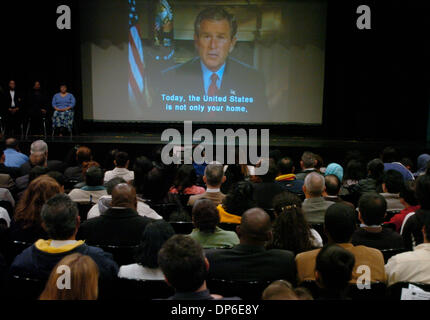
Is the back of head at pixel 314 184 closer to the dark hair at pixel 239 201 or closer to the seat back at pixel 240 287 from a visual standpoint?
the dark hair at pixel 239 201

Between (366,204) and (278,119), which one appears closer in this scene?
(366,204)

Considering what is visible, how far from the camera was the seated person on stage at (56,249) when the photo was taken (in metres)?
2.19

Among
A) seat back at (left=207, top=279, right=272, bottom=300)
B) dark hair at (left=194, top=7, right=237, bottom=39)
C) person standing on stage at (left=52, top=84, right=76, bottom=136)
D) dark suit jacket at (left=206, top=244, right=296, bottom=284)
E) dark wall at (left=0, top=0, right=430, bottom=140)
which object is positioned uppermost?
dark hair at (left=194, top=7, right=237, bottom=39)

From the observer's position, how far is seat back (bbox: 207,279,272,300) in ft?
7.02

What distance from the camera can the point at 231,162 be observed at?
5.77 meters

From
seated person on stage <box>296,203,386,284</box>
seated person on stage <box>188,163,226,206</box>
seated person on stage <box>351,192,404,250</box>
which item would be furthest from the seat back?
seated person on stage <box>188,163,226,206</box>

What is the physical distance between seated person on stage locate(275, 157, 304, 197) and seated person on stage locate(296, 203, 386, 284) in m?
1.73

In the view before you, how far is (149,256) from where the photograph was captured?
2.25 metres

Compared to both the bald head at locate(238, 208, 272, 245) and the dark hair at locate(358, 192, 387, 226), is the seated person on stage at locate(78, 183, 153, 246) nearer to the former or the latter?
the bald head at locate(238, 208, 272, 245)

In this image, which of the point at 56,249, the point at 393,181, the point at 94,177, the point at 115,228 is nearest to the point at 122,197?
the point at 115,228

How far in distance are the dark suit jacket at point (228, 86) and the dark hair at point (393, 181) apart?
6.15 metres

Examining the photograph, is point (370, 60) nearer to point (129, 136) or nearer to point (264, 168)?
point (129, 136)

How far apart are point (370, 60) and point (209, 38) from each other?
10.8 ft

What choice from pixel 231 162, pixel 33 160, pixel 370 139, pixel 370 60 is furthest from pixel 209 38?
pixel 33 160
